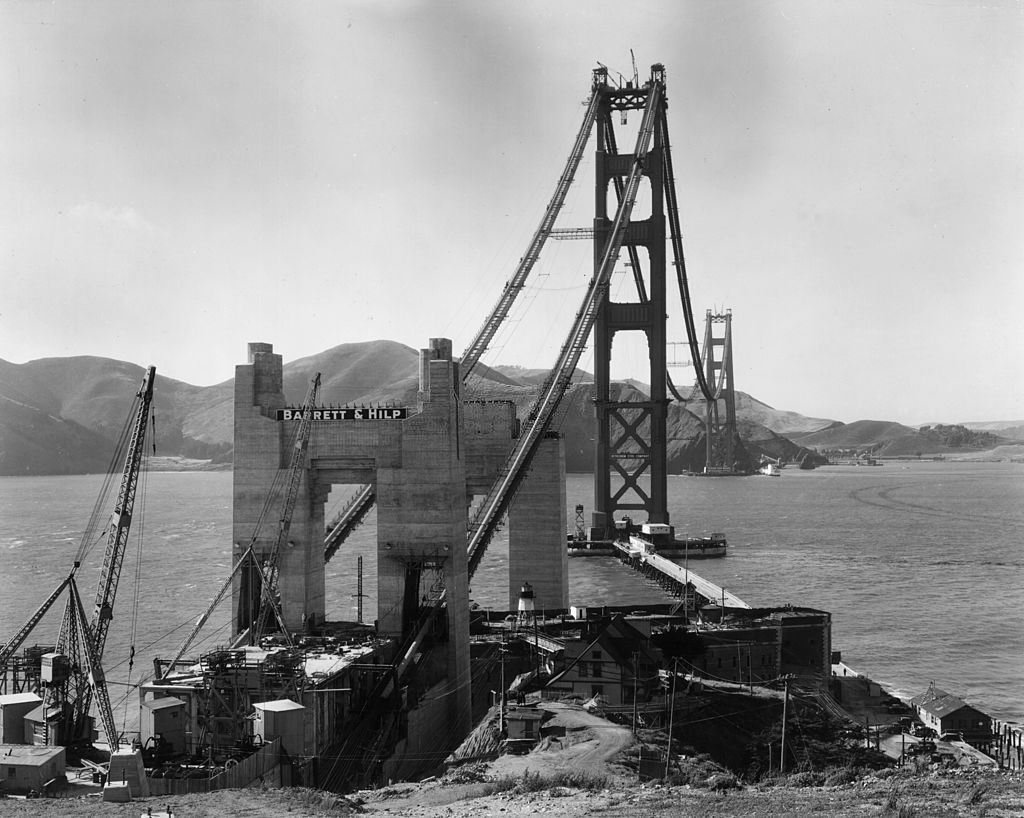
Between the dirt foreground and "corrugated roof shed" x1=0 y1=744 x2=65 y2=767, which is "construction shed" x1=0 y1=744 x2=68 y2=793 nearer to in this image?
"corrugated roof shed" x1=0 y1=744 x2=65 y2=767

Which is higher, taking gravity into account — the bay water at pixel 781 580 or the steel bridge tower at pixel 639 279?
the steel bridge tower at pixel 639 279

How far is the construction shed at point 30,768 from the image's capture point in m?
24.7

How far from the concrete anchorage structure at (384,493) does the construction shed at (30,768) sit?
42.3ft

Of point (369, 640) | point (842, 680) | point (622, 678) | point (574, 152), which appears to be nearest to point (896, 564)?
point (574, 152)

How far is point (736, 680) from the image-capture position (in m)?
45.9

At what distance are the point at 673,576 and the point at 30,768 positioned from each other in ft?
191

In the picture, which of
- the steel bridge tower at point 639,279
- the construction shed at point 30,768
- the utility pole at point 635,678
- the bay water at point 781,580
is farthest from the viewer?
the steel bridge tower at point 639,279

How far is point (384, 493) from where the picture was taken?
3866cm

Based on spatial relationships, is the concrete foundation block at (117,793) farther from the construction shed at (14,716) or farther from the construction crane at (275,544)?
the construction crane at (275,544)

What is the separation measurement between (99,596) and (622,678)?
58.3 ft

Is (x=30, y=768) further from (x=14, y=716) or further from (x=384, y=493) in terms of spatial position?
(x=384, y=493)

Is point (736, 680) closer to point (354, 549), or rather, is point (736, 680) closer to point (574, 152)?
point (574, 152)

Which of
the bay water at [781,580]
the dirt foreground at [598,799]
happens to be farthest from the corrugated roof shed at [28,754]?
the bay water at [781,580]

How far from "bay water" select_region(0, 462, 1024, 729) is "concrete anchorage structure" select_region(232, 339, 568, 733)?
7303 mm
